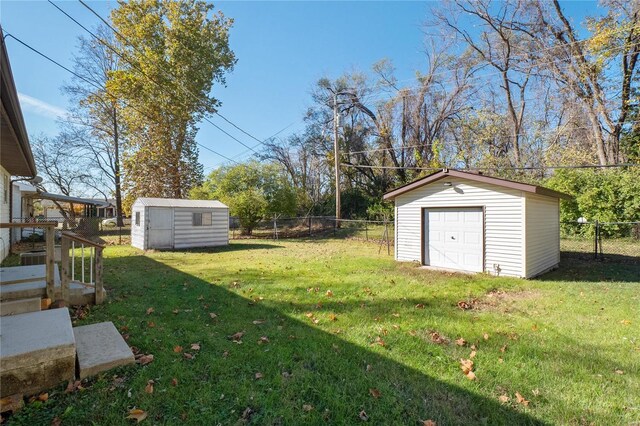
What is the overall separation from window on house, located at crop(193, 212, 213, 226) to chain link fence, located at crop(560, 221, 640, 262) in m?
14.0

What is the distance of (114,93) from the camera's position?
2023cm

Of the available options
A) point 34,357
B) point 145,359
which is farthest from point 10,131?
point 145,359

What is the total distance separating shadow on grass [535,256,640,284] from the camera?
748 centimetres

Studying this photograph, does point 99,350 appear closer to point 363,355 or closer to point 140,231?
point 363,355

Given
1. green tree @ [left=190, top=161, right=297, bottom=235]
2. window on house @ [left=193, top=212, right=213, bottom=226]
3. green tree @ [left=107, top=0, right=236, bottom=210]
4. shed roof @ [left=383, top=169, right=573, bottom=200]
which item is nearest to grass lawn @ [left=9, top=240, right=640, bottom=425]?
shed roof @ [left=383, top=169, right=573, bottom=200]

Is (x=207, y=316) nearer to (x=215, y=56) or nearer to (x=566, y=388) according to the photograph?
(x=566, y=388)

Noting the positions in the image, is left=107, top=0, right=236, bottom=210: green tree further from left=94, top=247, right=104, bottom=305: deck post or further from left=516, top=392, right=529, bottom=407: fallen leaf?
left=516, top=392, right=529, bottom=407: fallen leaf

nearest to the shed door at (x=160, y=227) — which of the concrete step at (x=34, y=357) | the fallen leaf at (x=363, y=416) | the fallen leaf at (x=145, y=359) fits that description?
the concrete step at (x=34, y=357)

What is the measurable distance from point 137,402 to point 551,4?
73.9ft

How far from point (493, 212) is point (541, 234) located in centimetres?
168

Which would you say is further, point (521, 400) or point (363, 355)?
point (363, 355)

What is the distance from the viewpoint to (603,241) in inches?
479

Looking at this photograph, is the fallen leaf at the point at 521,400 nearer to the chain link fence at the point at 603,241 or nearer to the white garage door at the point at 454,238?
the white garage door at the point at 454,238

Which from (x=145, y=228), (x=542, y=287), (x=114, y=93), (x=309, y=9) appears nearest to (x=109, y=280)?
(x=145, y=228)
